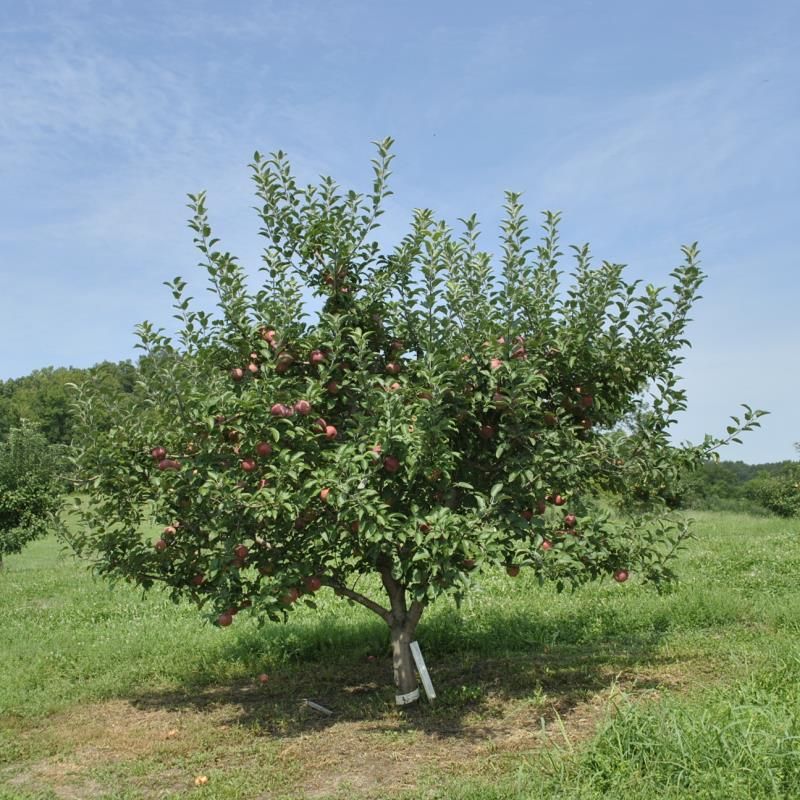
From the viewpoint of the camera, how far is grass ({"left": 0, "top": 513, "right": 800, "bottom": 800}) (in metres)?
4.34

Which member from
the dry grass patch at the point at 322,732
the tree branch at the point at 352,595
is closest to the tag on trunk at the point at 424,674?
the dry grass patch at the point at 322,732

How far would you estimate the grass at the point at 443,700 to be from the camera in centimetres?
434

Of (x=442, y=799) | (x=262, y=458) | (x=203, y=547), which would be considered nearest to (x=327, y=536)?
(x=262, y=458)

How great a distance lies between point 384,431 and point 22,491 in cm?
1606

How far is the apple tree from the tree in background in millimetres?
13568

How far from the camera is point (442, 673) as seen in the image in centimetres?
688

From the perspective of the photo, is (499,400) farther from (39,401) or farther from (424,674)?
(39,401)

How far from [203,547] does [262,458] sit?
3.18ft

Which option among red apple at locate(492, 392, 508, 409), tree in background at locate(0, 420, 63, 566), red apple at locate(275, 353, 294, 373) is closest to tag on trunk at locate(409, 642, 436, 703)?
red apple at locate(492, 392, 508, 409)

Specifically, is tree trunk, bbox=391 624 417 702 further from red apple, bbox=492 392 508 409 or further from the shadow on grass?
red apple, bbox=492 392 508 409

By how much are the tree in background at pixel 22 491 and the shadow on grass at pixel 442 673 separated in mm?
11969

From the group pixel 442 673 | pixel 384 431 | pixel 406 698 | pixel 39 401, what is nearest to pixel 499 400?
pixel 384 431

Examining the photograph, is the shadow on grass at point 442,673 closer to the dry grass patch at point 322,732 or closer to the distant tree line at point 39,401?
the dry grass patch at point 322,732

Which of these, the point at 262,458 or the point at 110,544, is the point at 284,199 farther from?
the point at 110,544
